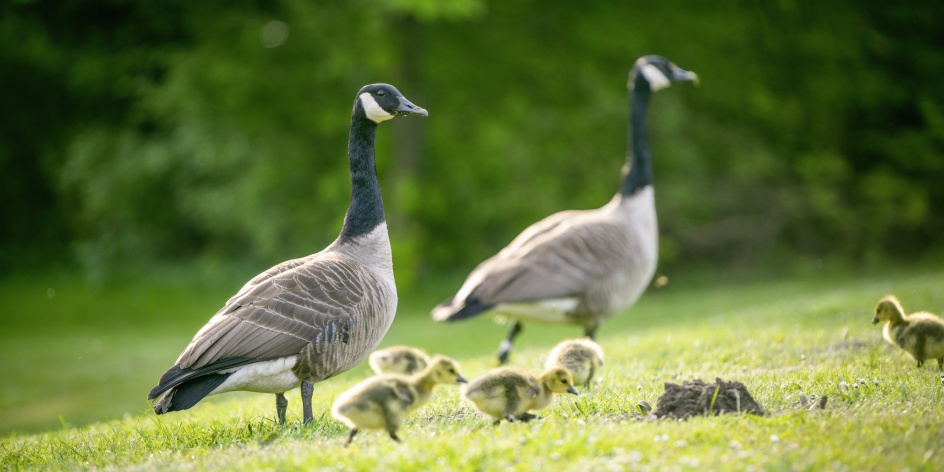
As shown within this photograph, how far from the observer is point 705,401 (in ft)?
18.2

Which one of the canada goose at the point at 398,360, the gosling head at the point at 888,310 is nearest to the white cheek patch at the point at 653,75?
the gosling head at the point at 888,310

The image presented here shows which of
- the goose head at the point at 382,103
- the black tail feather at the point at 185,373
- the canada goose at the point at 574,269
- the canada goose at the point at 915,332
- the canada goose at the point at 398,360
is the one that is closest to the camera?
the black tail feather at the point at 185,373

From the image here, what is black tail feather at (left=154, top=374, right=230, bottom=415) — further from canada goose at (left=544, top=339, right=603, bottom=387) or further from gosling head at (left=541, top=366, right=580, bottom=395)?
canada goose at (left=544, top=339, right=603, bottom=387)

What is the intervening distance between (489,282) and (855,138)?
17.2 m

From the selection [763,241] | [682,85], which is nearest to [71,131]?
[682,85]

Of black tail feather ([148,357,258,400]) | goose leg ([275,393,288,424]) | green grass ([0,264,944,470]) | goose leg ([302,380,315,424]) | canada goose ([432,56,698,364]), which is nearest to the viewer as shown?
green grass ([0,264,944,470])

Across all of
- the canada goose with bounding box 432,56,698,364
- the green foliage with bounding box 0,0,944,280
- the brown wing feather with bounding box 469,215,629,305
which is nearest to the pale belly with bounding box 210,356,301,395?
the canada goose with bounding box 432,56,698,364

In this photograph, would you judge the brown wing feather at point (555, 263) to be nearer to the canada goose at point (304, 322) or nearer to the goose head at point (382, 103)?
the canada goose at point (304, 322)

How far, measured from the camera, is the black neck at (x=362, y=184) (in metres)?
7.19

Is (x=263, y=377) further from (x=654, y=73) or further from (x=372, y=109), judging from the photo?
(x=654, y=73)

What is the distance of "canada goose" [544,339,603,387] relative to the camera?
6.90 m

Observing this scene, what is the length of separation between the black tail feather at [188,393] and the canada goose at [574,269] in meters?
2.87

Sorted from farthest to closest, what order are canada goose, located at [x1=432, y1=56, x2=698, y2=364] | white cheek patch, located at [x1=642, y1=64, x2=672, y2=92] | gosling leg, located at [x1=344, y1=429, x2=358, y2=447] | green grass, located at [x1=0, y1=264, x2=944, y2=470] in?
white cheek patch, located at [x1=642, y1=64, x2=672, y2=92]
canada goose, located at [x1=432, y1=56, x2=698, y2=364]
gosling leg, located at [x1=344, y1=429, x2=358, y2=447]
green grass, located at [x1=0, y1=264, x2=944, y2=470]

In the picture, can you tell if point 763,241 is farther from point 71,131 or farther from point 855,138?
point 71,131
